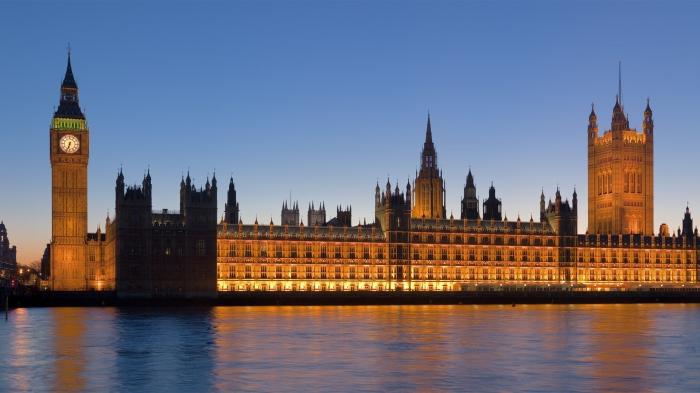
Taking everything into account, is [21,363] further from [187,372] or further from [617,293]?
[617,293]

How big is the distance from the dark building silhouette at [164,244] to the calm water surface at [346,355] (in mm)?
45666

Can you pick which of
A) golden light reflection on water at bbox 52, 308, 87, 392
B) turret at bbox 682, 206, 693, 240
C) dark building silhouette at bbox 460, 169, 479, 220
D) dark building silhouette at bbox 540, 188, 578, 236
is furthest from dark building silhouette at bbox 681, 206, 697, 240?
golden light reflection on water at bbox 52, 308, 87, 392

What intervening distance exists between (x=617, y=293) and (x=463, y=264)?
2403cm

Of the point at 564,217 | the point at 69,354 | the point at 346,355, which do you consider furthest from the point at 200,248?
the point at 346,355

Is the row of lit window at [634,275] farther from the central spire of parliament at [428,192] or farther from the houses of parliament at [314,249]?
the central spire of parliament at [428,192]

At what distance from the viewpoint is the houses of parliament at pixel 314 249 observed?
444ft

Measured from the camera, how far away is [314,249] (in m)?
152

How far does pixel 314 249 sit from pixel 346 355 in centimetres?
9568

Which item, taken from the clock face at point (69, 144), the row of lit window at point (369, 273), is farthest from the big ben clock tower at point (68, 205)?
the row of lit window at point (369, 273)

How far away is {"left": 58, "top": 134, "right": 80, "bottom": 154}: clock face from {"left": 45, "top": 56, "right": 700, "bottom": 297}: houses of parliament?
154 mm

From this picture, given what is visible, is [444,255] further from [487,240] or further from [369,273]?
[369,273]

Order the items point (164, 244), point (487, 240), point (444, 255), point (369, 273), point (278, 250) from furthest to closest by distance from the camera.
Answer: point (487, 240) → point (444, 255) → point (369, 273) → point (278, 250) → point (164, 244)

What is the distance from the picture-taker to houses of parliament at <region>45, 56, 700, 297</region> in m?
135

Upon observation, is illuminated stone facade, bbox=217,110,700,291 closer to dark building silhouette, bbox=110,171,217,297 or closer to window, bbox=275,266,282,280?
window, bbox=275,266,282,280
